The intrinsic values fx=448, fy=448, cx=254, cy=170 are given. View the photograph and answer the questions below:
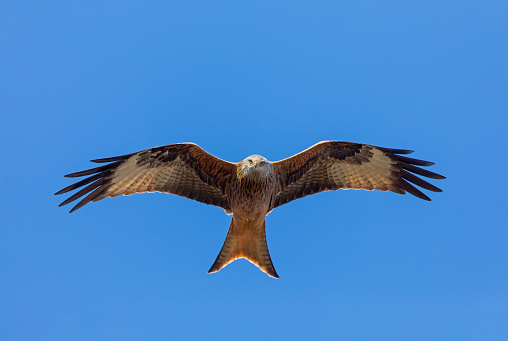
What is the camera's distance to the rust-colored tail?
7965 millimetres

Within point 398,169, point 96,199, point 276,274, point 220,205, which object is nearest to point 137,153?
point 96,199

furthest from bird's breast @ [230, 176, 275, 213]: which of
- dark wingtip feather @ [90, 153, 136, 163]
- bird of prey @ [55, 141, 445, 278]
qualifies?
dark wingtip feather @ [90, 153, 136, 163]

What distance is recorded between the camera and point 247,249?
8047 mm

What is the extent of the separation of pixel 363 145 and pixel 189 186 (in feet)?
10.7

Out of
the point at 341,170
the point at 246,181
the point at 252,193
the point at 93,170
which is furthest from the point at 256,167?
the point at 93,170

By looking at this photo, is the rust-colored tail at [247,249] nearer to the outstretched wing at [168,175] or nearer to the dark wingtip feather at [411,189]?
the outstretched wing at [168,175]

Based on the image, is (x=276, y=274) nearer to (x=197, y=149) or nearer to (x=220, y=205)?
(x=220, y=205)

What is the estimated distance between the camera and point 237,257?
8.05m

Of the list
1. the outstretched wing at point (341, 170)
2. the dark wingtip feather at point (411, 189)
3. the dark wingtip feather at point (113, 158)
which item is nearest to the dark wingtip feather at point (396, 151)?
the outstretched wing at point (341, 170)

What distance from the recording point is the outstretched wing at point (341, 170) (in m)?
8.00

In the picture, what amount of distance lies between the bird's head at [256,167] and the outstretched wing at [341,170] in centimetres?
79

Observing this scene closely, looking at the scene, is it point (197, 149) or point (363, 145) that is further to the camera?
point (363, 145)

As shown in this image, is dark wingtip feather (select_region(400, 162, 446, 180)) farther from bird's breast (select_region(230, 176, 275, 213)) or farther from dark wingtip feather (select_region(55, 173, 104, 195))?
dark wingtip feather (select_region(55, 173, 104, 195))

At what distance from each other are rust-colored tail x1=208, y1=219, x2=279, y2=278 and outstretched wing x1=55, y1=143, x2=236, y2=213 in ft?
1.69
